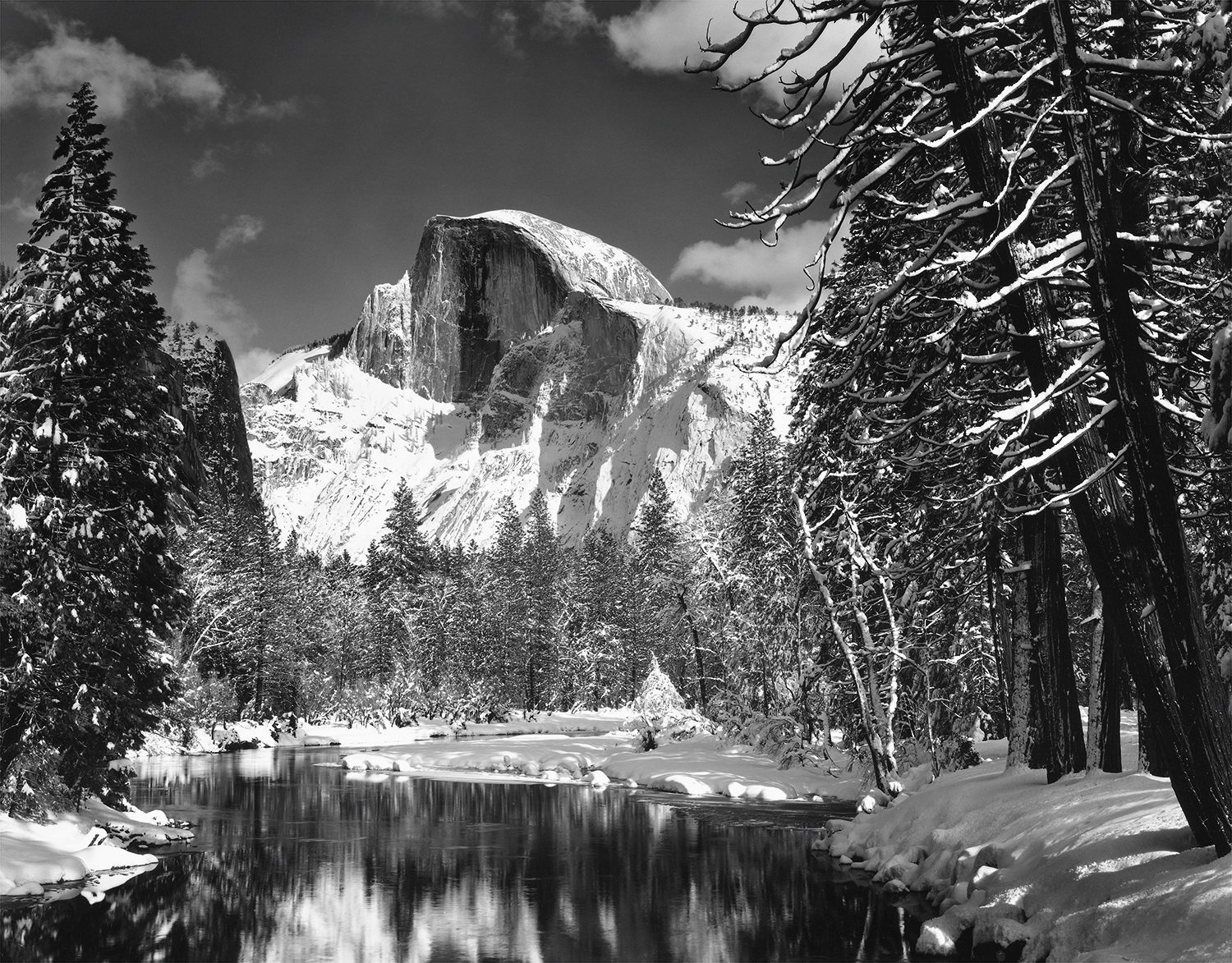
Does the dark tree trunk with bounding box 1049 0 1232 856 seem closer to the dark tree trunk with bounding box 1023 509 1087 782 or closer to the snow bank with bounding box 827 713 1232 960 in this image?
the snow bank with bounding box 827 713 1232 960

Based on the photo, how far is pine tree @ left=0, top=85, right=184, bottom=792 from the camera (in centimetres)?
1688

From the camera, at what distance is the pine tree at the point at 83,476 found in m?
16.9

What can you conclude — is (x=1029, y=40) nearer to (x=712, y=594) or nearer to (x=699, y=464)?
(x=712, y=594)

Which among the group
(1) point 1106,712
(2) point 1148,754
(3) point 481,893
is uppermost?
(1) point 1106,712

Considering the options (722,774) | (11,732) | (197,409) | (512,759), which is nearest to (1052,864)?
(11,732)

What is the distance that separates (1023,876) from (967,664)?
58.3 feet

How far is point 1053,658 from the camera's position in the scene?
12180 mm

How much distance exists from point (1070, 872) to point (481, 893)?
9806 millimetres

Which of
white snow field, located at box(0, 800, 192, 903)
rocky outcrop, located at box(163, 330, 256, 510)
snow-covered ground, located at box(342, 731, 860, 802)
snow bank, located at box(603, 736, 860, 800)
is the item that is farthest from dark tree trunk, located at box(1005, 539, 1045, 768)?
rocky outcrop, located at box(163, 330, 256, 510)

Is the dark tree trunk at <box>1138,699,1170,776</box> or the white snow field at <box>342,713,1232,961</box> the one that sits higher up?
the dark tree trunk at <box>1138,699,1170,776</box>

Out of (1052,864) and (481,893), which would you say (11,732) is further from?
(1052,864)

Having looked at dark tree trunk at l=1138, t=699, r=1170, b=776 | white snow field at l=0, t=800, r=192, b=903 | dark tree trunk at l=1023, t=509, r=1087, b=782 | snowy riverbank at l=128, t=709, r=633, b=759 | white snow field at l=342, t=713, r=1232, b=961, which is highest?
dark tree trunk at l=1023, t=509, r=1087, b=782

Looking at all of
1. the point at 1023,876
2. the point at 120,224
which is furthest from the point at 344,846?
the point at 1023,876

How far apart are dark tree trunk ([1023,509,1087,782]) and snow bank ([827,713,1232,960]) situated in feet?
1.61
